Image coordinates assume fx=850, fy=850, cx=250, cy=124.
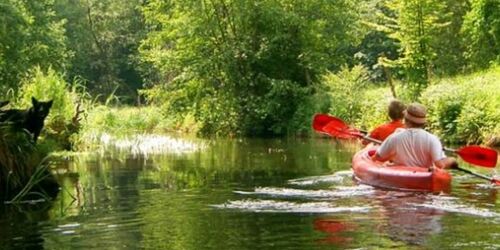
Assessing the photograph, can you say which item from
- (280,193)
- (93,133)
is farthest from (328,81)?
(280,193)

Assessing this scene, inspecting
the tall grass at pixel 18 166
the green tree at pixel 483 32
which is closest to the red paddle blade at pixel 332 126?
the tall grass at pixel 18 166

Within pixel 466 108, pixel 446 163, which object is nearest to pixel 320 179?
pixel 446 163

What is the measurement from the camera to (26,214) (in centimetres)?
938

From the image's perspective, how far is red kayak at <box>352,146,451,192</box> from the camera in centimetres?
1020

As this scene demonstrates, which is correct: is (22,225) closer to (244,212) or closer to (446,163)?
(244,212)

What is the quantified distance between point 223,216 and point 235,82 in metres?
23.6

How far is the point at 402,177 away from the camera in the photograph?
1068 centimetres

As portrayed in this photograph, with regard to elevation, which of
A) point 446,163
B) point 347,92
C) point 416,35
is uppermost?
point 416,35

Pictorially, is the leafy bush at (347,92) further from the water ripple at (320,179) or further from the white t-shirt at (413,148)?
the white t-shirt at (413,148)

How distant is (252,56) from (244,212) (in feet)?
75.7

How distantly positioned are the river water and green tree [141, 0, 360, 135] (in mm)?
16246

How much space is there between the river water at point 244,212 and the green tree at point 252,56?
1625cm

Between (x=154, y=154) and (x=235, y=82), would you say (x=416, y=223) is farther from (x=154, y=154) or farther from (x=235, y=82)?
(x=235, y=82)

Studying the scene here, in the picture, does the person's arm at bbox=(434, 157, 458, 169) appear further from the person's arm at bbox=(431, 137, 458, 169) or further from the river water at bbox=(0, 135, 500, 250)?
the river water at bbox=(0, 135, 500, 250)
